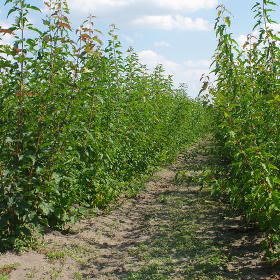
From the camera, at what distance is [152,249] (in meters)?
5.30

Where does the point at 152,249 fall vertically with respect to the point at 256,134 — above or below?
below

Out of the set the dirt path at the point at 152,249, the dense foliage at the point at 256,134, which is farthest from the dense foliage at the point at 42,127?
the dense foliage at the point at 256,134

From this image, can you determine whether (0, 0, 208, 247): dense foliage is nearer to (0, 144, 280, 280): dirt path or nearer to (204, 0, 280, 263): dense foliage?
(0, 144, 280, 280): dirt path

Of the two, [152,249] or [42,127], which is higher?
[42,127]

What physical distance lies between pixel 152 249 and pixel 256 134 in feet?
7.22

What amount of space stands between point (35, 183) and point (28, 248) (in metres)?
0.91

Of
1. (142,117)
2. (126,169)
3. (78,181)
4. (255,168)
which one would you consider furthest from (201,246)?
(142,117)

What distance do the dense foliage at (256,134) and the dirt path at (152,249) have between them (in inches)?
21.4

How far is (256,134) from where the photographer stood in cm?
485

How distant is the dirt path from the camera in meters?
4.39

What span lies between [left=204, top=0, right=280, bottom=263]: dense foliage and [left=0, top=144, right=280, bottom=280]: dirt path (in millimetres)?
544

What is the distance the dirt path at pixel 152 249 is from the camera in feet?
14.4

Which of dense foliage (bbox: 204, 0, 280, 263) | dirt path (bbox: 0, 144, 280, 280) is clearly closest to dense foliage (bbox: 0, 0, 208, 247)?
dirt path (bbox: 0, 144, 280, 280)

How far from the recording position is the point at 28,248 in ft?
15.5
